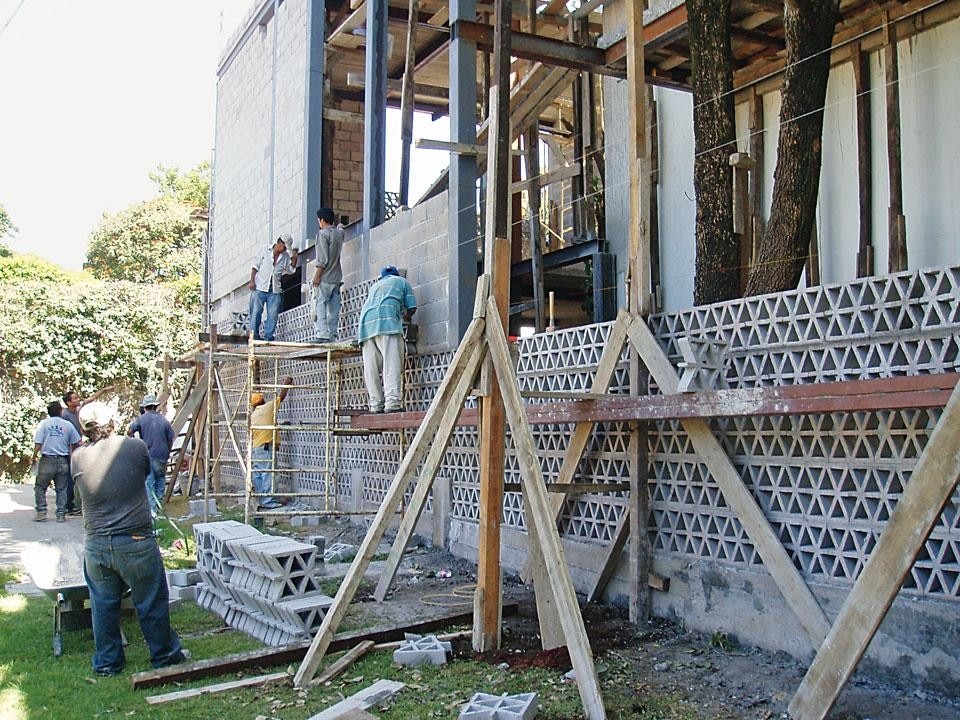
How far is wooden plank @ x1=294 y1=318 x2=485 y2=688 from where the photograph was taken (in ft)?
17.5

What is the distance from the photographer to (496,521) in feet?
18.4

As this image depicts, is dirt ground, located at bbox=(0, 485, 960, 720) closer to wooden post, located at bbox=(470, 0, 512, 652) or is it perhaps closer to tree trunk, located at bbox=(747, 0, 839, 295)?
wooden post, located at bbox=(470, 0, 512, 652)

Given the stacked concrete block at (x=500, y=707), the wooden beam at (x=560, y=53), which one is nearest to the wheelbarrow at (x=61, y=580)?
the stacked concrete block at (x=500, y=707)

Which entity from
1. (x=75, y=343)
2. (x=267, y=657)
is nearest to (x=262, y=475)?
(x=267, y=657)

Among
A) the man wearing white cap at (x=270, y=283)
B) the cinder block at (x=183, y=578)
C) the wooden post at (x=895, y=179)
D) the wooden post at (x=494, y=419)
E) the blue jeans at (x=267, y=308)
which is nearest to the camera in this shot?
the wooden post at (x=494, y=419)

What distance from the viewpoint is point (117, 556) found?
5684mm

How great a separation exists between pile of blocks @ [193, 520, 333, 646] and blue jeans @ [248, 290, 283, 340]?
721cm

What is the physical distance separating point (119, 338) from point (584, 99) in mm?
14167

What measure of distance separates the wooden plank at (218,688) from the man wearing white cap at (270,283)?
913cm

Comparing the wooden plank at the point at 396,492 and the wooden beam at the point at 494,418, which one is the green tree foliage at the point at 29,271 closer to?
the wooden beam at the point at 494,418

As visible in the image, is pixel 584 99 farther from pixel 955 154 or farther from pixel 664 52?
pixel 955 154

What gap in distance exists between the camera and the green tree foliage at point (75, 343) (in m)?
19.6

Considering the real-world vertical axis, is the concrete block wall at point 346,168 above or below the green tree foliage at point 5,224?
below

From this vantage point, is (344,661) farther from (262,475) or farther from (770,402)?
(262,475)
